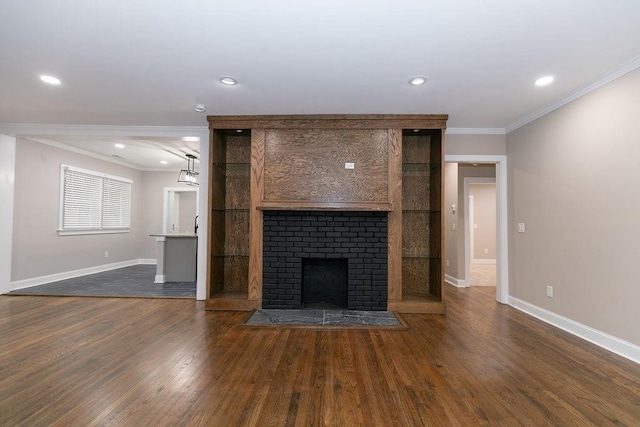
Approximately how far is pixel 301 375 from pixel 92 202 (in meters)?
6.47

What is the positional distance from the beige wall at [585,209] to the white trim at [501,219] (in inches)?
8.9

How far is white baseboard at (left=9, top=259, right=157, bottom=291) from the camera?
488 cm

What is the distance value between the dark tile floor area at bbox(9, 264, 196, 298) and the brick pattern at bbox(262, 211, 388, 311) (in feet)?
5.22

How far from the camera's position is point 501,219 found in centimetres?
425

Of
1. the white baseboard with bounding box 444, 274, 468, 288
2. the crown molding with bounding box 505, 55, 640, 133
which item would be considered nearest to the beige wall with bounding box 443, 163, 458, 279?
the white baseboard with bounding box 444, 274, 468, 288

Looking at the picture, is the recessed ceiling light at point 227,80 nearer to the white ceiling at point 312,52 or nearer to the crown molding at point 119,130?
the white ceiling at point 312,52

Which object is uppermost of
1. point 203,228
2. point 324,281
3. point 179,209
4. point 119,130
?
point 119,130

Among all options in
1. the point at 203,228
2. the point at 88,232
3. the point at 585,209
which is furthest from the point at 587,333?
the point at 88,232

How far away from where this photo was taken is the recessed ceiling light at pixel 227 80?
9.39 ft

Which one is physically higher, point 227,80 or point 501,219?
point 227,80

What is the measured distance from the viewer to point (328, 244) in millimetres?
3893

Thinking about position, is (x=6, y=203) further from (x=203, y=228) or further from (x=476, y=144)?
(x=476, y=144)

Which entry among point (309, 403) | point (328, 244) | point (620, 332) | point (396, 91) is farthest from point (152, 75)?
point (620, 332)

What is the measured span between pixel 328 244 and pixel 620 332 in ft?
9.45
